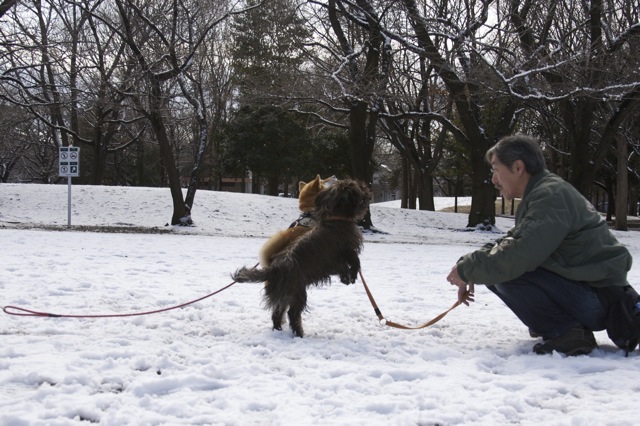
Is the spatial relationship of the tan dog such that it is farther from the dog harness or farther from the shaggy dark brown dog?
the shaggy dark brown dog

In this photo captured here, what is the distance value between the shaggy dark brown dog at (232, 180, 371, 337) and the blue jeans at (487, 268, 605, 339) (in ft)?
3.97

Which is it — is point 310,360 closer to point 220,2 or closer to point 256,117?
point 220,2

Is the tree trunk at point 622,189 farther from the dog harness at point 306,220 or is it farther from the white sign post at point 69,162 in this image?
the dog harness at point 306,220

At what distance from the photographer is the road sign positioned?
50.9ft

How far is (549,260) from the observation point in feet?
12.0

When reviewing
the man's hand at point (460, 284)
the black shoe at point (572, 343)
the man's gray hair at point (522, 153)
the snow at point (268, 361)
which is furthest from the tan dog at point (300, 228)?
the black shoe at point (572, 343)

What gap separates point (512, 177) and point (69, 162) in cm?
1447

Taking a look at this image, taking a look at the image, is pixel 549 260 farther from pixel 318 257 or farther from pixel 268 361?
pixel 268 361

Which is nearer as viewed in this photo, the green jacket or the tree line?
the green jacket

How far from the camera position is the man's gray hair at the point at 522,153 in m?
3.72

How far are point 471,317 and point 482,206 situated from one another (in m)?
14.7

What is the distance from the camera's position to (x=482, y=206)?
19.2 m

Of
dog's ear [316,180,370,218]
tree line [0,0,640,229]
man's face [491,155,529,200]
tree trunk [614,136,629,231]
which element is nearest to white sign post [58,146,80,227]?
tree line [0,0,640,229]

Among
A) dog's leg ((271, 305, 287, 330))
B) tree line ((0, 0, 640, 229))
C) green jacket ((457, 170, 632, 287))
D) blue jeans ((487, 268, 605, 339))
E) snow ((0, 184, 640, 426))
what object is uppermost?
tree line ((0, 0, 640, 229))
